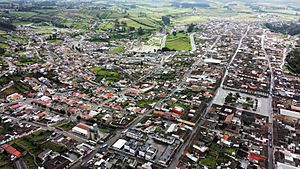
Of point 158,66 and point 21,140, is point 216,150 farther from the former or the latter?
point 158,66

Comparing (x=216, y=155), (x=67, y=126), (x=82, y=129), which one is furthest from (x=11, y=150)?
(x=216, y=155)

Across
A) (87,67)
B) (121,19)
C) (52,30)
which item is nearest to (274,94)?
(87,67)

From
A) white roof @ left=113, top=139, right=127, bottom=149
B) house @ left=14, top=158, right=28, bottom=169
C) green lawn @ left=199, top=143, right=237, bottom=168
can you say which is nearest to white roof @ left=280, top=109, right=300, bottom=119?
green lawn @ left=199, top=143, right=237, bottom=168

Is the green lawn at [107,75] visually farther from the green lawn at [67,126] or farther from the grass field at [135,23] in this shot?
the grass field at [135,23]

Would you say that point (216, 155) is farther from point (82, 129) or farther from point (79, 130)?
point (79, 130)

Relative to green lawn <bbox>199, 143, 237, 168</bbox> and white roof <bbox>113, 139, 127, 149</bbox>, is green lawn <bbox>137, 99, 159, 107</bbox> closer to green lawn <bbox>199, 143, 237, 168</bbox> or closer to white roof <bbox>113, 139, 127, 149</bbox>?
white roof <bbox>113, 139, 127, 149</bbox>

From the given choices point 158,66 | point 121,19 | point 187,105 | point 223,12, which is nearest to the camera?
point 187,105
